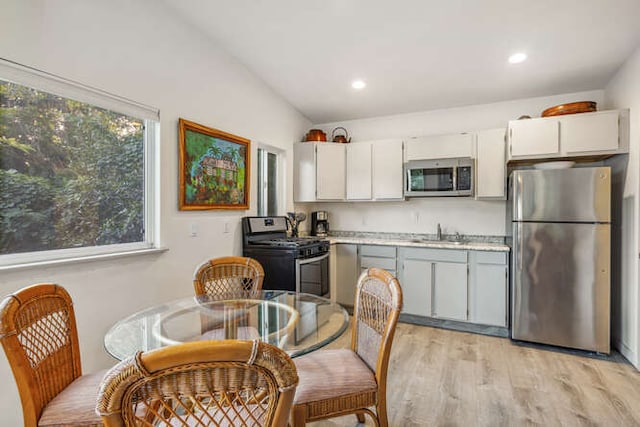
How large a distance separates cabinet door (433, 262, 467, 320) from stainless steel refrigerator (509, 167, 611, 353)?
0.49 meters

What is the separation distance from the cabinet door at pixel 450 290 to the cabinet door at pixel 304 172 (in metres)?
1.79

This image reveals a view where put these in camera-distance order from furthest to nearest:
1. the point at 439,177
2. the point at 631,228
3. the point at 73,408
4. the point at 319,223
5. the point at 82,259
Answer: the point at 319,223 < the point at 439,177 < the point at 631,228 < the point at 82,259 < the point at 73,408

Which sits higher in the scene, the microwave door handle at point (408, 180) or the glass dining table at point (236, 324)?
the microwave door handle at point (408, 180)

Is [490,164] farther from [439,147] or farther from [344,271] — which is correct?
[344,271]

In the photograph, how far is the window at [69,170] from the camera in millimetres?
1631

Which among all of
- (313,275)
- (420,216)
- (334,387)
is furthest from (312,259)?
(334,387)

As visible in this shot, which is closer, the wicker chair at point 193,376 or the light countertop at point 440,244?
the wicker chair at point 193,376

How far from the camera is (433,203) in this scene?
418 centimetres

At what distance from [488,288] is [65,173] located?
3725 millimetres

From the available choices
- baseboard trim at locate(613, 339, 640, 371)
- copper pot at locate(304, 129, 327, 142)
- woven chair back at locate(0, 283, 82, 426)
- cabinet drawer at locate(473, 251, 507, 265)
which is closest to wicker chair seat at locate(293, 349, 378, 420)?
woven chair back at locate(0, 283, 82, 426)

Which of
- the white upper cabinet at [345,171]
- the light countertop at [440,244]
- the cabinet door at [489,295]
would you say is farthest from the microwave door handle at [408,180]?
the cabinet door at [489,295]

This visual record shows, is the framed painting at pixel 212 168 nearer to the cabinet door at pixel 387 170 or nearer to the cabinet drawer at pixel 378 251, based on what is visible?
the cabinet drawer at pixel 378 251

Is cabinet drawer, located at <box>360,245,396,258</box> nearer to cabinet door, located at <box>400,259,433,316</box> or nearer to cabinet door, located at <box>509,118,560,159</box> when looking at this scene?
cabinet door, located at <box>400,259,433,316</box>

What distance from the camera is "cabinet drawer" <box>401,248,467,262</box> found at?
3.52 m
